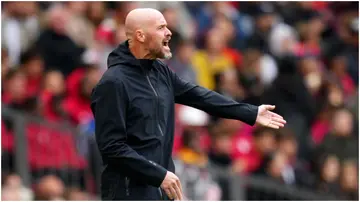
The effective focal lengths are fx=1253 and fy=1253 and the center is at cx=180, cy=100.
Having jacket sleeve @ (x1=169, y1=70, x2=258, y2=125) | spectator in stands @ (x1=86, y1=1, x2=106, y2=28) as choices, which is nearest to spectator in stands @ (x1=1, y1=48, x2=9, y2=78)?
spectator in stands @ (x1=86, y1=1, x2=106, y2=28)

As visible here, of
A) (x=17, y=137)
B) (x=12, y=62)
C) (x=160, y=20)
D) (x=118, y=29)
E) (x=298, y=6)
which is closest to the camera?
(x=160, y=20)

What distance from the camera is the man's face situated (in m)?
6.95

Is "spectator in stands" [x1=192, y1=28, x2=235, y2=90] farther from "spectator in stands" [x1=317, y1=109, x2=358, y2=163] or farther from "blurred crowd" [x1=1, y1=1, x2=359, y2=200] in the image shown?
"spectator in stands" [x1=317, y1=109, x2=358, y2=163]

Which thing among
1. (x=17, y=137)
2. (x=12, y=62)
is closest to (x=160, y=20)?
(x=17, y=137)

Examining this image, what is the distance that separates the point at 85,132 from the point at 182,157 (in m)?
1.38

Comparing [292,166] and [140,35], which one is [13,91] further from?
[140,35]

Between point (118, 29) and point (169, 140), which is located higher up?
point (118, 29)

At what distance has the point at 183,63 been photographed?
14.0m

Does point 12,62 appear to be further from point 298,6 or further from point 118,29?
point 298,6

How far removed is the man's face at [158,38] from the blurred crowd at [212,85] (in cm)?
420

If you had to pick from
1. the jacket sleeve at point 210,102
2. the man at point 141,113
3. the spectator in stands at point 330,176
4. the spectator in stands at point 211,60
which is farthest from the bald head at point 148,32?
the spectator in stands at point 330,176

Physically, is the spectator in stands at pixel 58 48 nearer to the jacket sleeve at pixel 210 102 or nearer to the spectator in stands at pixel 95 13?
the spectator in stands at pixel 95 13

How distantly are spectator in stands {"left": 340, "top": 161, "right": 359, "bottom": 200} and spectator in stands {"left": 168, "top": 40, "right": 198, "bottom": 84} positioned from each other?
6.69 ft

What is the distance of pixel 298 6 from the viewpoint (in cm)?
1833
